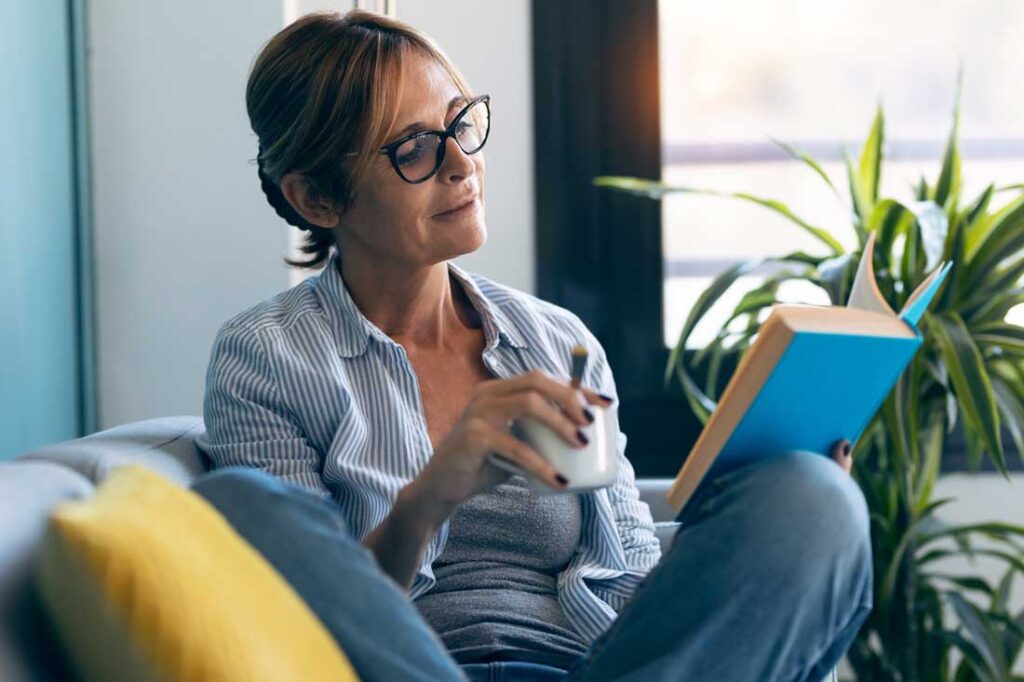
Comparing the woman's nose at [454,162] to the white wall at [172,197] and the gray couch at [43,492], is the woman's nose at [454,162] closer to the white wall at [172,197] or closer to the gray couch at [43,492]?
the gray couch at [43,492]

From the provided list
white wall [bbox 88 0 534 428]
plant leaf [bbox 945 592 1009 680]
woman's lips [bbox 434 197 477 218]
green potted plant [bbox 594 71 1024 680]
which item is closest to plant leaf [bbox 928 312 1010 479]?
green potted plant [bbox 594 71 1024 680]

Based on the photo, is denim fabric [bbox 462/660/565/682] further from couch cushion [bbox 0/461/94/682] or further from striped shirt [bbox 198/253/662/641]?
couch cushion [bbox 0/461/94/682]

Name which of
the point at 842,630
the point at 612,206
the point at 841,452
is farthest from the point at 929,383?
the point at 842,630

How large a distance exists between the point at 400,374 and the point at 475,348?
145mm

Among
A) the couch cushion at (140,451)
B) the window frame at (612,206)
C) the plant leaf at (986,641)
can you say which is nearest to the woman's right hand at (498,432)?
the couch cushion at (140,451)

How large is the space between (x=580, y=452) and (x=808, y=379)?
0.23 meters

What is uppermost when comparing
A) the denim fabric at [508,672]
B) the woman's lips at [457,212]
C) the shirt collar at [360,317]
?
the woman's lips at [457,212]

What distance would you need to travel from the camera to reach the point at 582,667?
4.29ft

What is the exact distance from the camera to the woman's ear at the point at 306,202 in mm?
1765

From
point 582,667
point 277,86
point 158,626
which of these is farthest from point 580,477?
point 277,86

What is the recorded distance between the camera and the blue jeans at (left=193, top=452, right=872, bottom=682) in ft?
3.69

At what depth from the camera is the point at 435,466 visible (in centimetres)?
129

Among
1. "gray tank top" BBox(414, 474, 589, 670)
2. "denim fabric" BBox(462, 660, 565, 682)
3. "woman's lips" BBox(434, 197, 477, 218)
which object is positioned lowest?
"denim fabric" BBox(462, 660, 565, 682)

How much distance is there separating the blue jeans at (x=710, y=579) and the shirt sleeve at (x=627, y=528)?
0.32 meters
